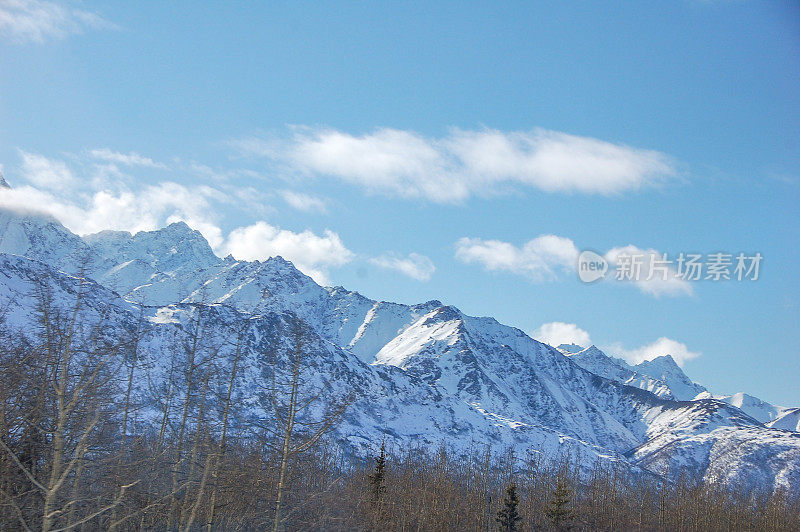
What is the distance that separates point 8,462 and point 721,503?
4470 inches

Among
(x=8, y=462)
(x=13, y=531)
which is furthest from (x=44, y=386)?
(x=13, y=531)

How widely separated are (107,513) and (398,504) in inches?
1817

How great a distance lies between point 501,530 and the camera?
58.7 meters

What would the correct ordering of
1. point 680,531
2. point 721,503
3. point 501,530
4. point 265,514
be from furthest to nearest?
point 721,503 < point 680,531 < point 501,530 < point 265,514

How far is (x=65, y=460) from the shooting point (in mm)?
21641

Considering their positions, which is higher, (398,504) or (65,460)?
(65,460)

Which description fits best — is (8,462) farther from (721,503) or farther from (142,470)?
(721,503)

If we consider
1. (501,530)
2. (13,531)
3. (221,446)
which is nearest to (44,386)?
(13,531)

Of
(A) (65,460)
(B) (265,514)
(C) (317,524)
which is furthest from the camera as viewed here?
(C) (317,524)

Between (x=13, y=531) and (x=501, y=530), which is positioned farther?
(x=501, y=530)

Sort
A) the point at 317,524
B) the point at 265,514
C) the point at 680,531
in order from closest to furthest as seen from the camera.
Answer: the point at 265,514, the point at 317,524, the point at 680,531

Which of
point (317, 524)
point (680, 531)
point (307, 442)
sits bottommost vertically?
point (680, 531)

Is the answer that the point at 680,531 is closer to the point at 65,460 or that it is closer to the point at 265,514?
the point at 265,514

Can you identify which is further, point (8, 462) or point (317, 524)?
point (317, 524)
